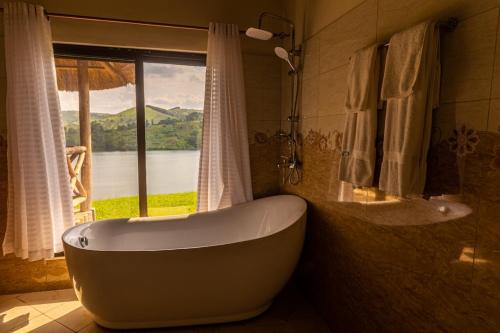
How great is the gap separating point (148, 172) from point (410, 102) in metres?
2.15

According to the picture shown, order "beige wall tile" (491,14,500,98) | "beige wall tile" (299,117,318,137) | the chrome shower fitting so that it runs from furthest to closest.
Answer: the chrome shower fitting < "beige wall tile" (299,117,318,137) < "beige wall tile" (491,14,500,98)

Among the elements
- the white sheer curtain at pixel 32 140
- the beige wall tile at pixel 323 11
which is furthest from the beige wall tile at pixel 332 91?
the white sheer curtain at pixel 32 140

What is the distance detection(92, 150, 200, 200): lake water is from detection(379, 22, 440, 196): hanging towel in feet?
6.16

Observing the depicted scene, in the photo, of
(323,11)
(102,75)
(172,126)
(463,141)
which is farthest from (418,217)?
(102,75)

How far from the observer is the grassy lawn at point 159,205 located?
2869 millimetres

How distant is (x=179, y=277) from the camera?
1635mm

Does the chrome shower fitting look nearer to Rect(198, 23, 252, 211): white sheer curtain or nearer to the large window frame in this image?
Rect(198, 23, 252, 211): white sheer curtain

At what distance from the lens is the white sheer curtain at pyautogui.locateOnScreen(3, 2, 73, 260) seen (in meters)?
1.96

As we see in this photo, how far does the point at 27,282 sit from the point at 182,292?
5.16ft

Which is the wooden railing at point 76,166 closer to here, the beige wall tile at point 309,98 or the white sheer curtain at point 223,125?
the white sheer curtain at point 223,125

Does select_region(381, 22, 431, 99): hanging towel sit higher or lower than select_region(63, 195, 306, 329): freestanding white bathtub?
higher

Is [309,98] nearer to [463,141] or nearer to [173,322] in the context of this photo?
[463,141]

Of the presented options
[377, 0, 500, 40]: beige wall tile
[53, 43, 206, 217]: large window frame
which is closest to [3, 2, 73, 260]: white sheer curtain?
[53, 43, 206, 217]: large window frame

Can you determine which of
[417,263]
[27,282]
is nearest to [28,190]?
[27,282]
